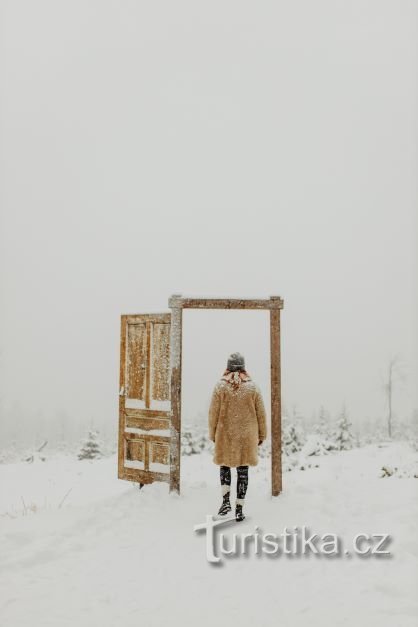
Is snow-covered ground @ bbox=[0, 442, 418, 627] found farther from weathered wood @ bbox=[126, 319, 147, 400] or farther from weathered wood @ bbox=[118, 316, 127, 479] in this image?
weathered wood @ bbox=[126, 319, 147, 400]

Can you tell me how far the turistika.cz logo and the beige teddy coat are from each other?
1071 millimetres

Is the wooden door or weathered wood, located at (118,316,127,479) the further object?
weathered wood, located at (118,316,127,479)

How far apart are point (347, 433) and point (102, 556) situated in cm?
1614

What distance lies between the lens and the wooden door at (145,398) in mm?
9055

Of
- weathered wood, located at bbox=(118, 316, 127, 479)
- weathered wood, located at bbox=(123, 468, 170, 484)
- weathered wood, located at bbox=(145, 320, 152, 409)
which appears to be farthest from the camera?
weathered wood, located at bbox=(118, 316, 127, 479)

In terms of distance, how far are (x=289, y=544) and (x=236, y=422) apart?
74.5 inches

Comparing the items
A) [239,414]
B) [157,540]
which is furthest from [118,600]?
[239,414]

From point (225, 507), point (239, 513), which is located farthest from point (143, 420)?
point (239, 513)

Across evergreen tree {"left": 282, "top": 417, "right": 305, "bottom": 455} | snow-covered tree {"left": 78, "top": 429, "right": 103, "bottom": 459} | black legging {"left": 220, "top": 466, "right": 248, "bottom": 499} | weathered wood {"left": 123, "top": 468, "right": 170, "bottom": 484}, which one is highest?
black legging {"left": 220, "top": 466, "right": 248, "bottom": 499}

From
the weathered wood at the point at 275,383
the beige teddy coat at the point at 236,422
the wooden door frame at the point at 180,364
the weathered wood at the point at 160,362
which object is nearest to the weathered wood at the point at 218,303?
the wooden door frame at the point at 180,364

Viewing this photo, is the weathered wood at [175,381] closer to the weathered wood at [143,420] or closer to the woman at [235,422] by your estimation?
the weathered wood at [143,420]

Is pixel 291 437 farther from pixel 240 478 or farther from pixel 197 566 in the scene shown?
pixel 197 566

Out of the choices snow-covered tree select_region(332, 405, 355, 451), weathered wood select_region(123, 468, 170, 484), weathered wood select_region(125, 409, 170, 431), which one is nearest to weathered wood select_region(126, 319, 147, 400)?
weathered wood select_region(125, 409, 170, 431)

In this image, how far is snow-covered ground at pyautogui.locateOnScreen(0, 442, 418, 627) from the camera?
15.1ft
